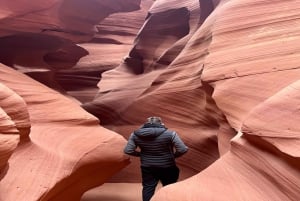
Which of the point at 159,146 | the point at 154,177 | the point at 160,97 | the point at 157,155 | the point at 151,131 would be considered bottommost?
the point at 160,97

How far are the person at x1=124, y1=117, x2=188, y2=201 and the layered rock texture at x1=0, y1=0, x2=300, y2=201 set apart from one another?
1.97ft

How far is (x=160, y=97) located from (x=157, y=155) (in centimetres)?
295

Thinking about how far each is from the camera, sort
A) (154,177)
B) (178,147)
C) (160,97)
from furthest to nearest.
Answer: (160,97)
(154,177)
(178,147)

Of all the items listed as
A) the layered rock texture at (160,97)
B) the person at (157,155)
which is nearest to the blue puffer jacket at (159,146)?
the person at (157,155)

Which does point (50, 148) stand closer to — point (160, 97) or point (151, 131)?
point (151, 131)

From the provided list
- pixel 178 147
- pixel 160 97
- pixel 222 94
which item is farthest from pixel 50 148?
pixel 160 97

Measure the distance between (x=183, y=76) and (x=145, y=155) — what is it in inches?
112

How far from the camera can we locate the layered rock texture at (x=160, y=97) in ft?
11.3

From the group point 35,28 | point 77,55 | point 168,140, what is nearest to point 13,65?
point 35,28

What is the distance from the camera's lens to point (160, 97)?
7.58 m

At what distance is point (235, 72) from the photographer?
16.0 feet

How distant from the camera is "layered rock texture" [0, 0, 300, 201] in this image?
11.3 feet

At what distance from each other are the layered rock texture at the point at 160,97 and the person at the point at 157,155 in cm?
60

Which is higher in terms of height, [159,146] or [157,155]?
[159,146]
